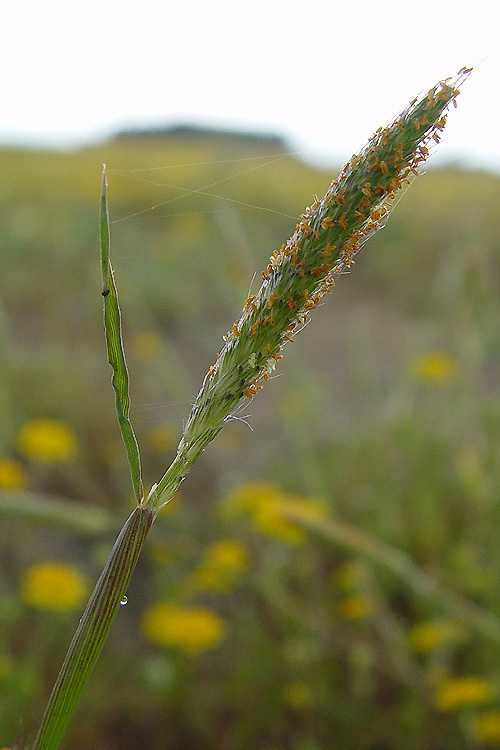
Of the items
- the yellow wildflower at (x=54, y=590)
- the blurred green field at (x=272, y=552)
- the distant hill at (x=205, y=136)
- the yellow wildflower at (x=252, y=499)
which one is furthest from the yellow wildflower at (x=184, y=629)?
the distant hill at (x=205, y=136)

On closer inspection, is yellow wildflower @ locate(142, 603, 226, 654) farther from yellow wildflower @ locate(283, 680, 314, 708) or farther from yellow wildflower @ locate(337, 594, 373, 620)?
yellow wildflower @ locate(337, 594, 373, 620)

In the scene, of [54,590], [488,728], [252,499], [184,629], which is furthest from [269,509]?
[488,728]

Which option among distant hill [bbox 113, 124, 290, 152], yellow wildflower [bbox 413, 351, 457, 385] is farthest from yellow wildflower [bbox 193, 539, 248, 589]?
distant hill [bbox 113, 124, 290, 152]

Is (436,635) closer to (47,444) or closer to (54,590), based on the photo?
(54,590)

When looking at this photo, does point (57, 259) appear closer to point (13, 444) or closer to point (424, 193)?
point (13, 444)

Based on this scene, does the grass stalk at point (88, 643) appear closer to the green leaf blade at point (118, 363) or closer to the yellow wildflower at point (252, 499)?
the green leaf blade at point (118, 363)
